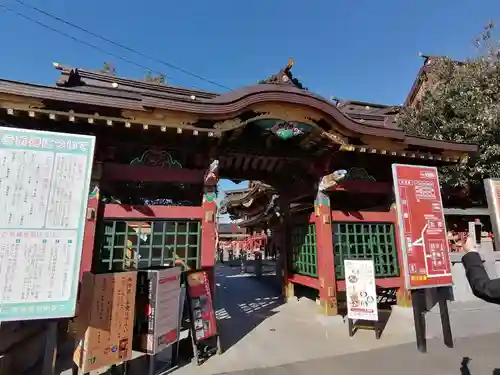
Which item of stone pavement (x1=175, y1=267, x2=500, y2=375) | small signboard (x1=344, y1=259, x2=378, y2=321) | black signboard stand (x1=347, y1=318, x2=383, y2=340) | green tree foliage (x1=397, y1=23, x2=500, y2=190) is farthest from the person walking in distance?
green tree foliage (x1=397, y1=23, x2=500, y2=190)

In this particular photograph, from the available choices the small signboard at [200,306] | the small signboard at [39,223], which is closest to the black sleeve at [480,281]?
the small signboard at [200,306]

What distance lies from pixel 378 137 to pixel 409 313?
16.4 ft

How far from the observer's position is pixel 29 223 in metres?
3.75

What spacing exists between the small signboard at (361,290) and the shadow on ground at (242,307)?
2677mm

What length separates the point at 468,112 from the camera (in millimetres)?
10492

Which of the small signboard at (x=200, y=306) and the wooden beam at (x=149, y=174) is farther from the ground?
the wooden beam at (x=149, y=174)

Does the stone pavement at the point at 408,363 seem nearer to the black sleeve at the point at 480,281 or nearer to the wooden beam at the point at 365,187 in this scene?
the black sleeve at the point at 480,281

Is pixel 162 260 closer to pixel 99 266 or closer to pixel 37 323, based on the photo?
pixel 99 266

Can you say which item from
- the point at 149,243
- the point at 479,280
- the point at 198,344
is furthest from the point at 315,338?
the point at 479,280

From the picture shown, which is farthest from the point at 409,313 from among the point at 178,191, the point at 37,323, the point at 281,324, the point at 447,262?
the point at 37,323

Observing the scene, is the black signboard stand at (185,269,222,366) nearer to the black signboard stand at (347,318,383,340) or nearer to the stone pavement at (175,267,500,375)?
the stone pavement at (175,267,500,375)

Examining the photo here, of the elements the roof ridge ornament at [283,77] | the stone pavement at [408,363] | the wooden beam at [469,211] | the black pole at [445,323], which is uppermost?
the roof ridge ornament at [283,77]

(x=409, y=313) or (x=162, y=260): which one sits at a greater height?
(x=162, y=260)

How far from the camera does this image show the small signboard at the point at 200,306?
5.32 m
